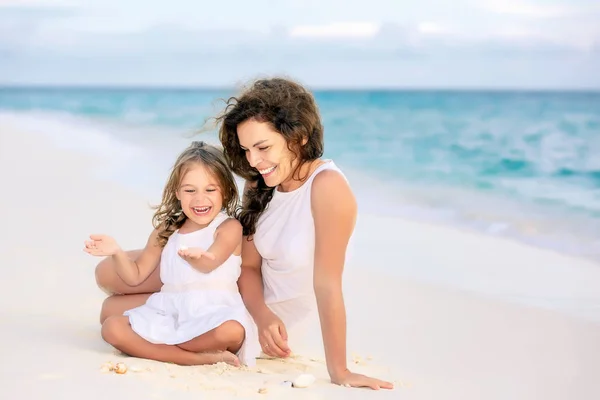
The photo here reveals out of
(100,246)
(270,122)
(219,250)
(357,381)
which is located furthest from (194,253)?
(357,381)

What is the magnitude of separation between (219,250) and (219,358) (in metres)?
0.47

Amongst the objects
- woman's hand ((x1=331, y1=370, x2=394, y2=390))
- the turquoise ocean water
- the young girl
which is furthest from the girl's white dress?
the turquoise ocean water

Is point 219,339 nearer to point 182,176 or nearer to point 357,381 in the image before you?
point 357,381

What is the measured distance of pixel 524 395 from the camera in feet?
12.1

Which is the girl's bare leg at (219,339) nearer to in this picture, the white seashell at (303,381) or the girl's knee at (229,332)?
the girl's knee at (229,332)

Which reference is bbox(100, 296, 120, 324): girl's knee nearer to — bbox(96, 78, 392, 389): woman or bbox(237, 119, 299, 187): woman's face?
bbox(96, 78, 392, 389): woman

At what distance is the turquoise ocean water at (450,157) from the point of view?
30.9 ft

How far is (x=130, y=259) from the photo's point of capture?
4078 mm

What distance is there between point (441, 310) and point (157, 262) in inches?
76.1

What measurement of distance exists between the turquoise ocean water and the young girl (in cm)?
40

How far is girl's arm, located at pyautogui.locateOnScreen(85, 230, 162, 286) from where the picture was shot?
12.4 feet

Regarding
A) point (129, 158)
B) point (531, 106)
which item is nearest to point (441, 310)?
point (129, 158)

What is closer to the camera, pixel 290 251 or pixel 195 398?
pixel 195 398

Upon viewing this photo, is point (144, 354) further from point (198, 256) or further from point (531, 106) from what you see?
point (531, 106)
